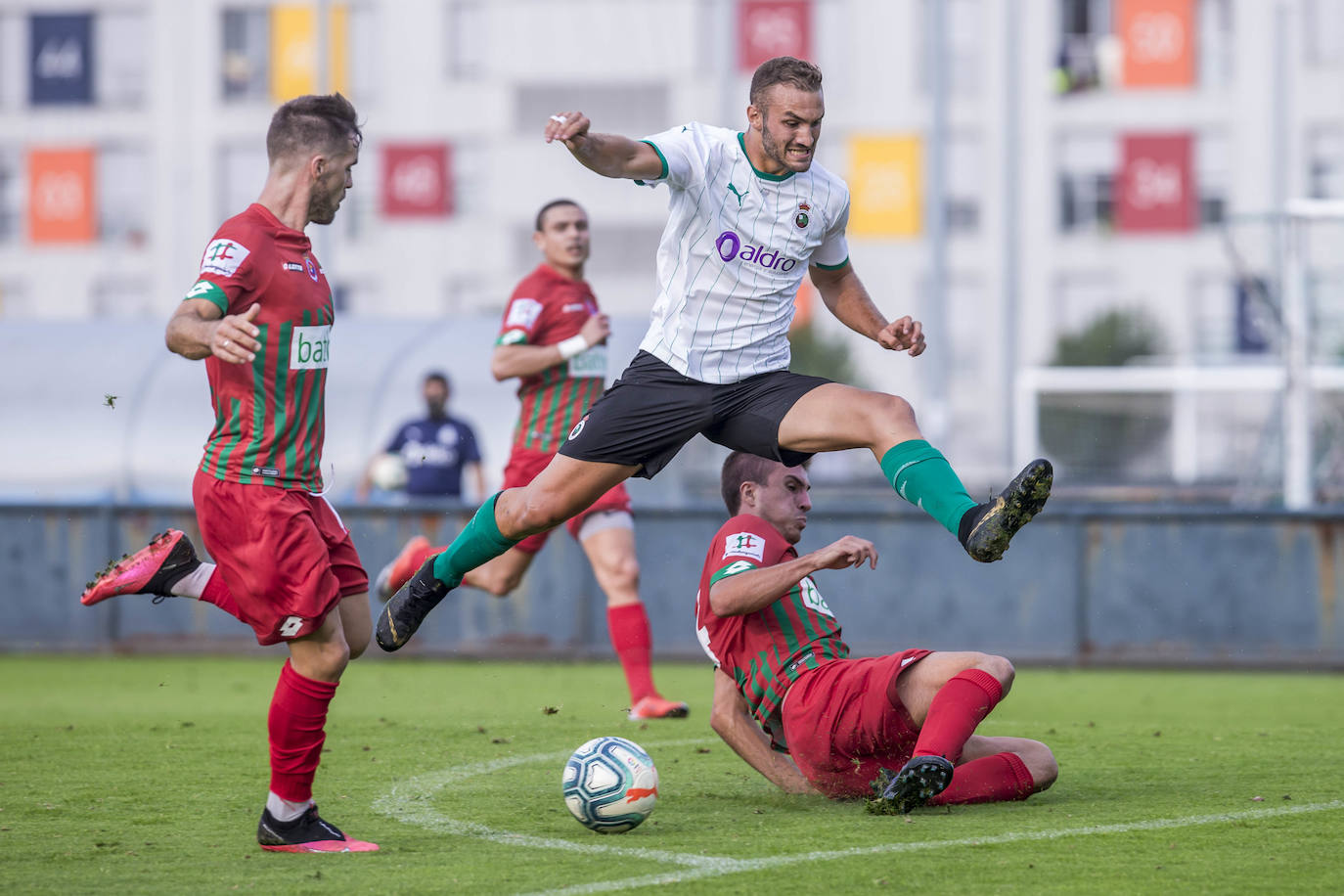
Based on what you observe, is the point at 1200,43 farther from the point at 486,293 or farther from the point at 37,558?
the point at 37,558

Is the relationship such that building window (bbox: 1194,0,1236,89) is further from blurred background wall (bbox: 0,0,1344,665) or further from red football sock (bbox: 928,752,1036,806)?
red football sock (bbox: 928,752,1036,806)

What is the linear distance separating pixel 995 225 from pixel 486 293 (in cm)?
1336

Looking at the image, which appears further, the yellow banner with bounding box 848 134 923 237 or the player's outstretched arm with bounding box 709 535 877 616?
the yellow banner with bounding box 848 134 923 237

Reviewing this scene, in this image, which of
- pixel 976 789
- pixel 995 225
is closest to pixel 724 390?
pixel 976 789

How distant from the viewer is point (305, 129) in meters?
5.39

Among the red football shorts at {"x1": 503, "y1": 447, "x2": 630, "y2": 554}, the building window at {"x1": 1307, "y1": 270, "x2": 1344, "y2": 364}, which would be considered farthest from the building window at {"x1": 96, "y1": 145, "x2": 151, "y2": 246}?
the red football shorts at {"x1": 503, "y1": 447, "x2": 630, "y2": 554}

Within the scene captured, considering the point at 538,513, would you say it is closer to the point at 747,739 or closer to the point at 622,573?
the point at 747,739

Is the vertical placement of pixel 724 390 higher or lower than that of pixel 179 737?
higher

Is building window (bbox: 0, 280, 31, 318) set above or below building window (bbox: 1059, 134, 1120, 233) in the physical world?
below

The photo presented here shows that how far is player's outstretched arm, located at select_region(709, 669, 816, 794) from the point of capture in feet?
19.6

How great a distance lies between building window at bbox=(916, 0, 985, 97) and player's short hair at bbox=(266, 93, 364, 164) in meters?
38.3

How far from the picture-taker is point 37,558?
1337 centimetres

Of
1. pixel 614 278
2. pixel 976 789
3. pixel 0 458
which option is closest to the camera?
pixel 976 789

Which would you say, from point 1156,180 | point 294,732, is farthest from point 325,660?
point 1156,180
